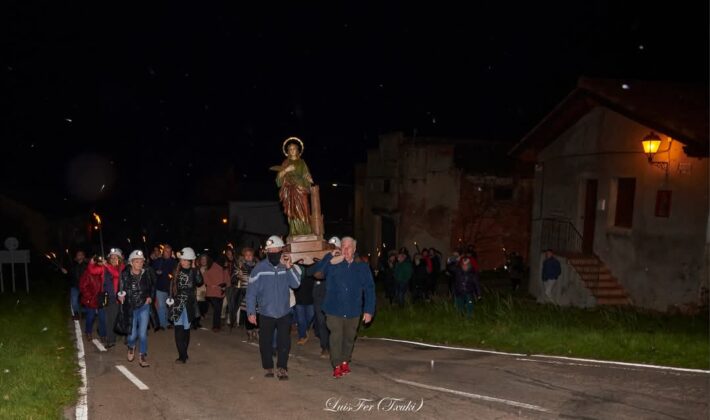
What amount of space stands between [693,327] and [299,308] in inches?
306

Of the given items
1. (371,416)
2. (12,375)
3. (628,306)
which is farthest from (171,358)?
(628,306)

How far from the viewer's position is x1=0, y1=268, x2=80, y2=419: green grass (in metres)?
7.86

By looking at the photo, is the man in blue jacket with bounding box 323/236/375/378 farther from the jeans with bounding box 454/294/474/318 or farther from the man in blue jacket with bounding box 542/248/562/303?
the man in blue jacket with bounding box 542/248/562/303

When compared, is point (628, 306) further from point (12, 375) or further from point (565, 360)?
point (12, 375)

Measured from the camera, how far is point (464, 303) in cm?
1634

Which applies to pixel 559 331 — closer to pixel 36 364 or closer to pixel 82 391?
pixel 82 391

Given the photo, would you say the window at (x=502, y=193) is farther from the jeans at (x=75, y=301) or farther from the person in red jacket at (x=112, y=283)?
the person in red jacket at (x=112, y=283)

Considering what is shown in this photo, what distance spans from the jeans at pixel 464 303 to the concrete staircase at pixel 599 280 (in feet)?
15.4

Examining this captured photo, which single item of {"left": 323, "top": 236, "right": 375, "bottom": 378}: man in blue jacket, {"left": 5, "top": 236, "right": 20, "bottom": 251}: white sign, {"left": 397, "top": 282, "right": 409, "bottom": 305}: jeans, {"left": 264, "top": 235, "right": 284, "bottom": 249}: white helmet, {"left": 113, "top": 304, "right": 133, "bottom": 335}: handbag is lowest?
{"left": 397, "top": 282, "right": 409, "bottom": 305}: jeans

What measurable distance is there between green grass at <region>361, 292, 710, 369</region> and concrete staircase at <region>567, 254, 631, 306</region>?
1.91 m

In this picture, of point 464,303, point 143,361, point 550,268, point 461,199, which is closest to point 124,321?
point 143,361

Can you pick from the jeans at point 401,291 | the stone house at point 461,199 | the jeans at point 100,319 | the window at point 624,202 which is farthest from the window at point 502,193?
the jeans at point 100,319

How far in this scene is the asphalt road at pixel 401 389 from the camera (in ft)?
24.6

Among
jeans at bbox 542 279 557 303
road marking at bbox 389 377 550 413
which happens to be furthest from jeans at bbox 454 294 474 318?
road marking at bbox 389 377 550 413
